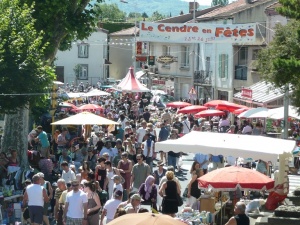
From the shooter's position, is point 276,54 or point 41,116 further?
point 41,116

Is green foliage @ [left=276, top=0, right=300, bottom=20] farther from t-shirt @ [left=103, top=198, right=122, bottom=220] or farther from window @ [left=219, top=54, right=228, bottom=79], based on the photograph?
window @ [left=219, top=54, right=228, bottom=79]

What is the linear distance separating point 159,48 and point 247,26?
3232 cm

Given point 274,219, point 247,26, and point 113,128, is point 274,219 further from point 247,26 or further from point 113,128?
point 247,26

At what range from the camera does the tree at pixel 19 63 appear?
22.0 metres

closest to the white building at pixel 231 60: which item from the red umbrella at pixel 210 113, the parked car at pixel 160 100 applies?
the parked car at pixel 160 100

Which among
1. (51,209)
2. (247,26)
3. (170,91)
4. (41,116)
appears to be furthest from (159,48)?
(51,209)

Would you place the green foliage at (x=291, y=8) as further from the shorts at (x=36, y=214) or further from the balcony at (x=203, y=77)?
the balcony at (x=203, y=77)

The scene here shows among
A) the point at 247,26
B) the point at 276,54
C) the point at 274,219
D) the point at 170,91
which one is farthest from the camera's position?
the point at 170,91

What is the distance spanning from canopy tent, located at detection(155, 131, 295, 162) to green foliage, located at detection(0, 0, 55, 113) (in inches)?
182

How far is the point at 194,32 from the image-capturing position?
41.6m

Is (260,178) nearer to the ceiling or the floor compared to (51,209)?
nearer to the ceiling

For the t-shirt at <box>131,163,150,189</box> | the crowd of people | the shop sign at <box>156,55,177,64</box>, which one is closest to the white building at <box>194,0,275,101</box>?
the shop sign at <box>156,55,177,64</box>

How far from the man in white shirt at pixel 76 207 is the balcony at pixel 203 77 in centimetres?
4455

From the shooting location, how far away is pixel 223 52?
55781 mm
